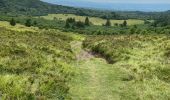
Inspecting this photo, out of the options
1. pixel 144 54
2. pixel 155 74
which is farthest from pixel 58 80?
pixel 144 54

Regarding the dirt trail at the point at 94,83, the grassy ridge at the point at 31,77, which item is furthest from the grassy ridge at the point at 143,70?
the grassy ridge at the point at 31,77

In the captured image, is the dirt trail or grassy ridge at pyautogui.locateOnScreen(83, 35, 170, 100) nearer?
the dirt trail

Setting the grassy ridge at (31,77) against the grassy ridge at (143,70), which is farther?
the grassy ridge at (143,70)

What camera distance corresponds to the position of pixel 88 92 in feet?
75.8

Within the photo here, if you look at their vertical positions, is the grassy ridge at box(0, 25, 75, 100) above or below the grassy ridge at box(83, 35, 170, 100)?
above

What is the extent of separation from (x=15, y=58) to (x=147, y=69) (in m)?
10.3

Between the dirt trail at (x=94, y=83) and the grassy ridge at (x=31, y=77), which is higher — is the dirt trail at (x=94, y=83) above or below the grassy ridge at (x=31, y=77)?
below

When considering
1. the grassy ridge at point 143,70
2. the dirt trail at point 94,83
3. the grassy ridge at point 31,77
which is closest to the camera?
the grassy ridge at point 31,77

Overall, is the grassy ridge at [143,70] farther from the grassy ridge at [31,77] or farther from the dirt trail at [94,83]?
the grassy ridge at [31,77]

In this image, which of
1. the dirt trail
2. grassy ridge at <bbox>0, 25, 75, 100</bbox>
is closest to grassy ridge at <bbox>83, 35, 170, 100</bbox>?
the dirt trail

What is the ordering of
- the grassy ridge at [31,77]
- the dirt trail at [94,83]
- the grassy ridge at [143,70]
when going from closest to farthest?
the grassy ridge at [31,77] → the dirt trail at [94,83] → the grassy ridge at [143,70]

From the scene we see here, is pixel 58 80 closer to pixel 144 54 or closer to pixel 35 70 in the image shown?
pixel 35 70

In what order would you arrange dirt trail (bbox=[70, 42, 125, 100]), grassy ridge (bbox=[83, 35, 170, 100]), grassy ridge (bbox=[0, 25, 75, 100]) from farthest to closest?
grassy ridge (bbox=[83, 35, 170, 100]), dirt trail (bbox=[70, 42, 125, 100]), grassy ridge (bbox=[0, 25, 75, 100])

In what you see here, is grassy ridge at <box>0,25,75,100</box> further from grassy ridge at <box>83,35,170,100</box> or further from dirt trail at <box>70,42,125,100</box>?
grassy ridge at <box>83,35,170,100</box>
